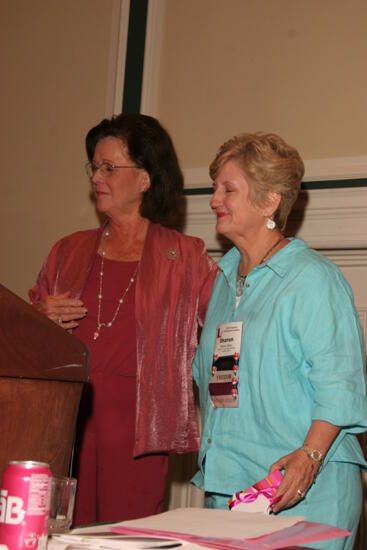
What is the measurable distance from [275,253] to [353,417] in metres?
0.59

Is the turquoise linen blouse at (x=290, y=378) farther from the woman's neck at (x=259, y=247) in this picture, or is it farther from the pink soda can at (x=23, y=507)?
the pink soda can at (x=23, y=507)

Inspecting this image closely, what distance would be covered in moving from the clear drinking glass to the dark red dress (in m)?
1.36

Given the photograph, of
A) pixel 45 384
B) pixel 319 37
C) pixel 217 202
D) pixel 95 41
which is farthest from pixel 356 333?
pixel 95 41

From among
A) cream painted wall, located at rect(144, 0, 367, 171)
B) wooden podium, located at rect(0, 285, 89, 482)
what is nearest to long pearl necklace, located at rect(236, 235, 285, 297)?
cream painted wall, located at rect(144, 0, 367, 171)

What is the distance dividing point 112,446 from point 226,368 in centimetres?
59

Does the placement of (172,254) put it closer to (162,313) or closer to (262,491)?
(162,313)

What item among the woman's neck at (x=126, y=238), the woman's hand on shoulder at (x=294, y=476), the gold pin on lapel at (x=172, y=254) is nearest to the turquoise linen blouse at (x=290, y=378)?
the woman's hand on shoulder at (x=294, y=476)

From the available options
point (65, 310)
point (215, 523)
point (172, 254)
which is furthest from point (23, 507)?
point (172, 254)

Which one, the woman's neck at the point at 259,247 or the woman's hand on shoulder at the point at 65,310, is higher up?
the woman's neck at the point at 259,247

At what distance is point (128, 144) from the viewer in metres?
2.93

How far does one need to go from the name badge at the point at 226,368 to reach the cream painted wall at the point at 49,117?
1.64 meters

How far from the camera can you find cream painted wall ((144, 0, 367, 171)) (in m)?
3.20

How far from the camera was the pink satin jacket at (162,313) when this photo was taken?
2598mm

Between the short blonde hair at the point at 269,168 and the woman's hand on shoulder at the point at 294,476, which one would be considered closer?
the woman's hand on shoulder at the point at 294,476
